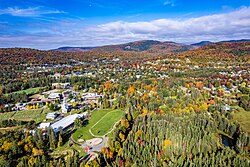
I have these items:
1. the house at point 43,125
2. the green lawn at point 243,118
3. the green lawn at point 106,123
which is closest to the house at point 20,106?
the house at point 43,125

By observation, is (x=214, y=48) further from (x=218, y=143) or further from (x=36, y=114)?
(x=36, y=114)

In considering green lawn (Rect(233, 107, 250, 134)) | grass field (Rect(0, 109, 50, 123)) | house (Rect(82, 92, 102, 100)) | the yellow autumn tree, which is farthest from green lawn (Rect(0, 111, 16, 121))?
green lawn (Rect(233, 107, 250, 134))

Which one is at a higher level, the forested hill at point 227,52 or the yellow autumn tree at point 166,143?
the forested hill at point 227,52

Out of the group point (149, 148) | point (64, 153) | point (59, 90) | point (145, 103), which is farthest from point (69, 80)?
point (149, 148)

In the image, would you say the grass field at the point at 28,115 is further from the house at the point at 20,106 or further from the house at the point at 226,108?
the house at the point at 226,108

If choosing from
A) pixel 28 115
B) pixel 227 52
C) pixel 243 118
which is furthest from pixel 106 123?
pixel 227 52

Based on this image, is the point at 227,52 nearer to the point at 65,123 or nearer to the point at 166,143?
the point at 166,143
